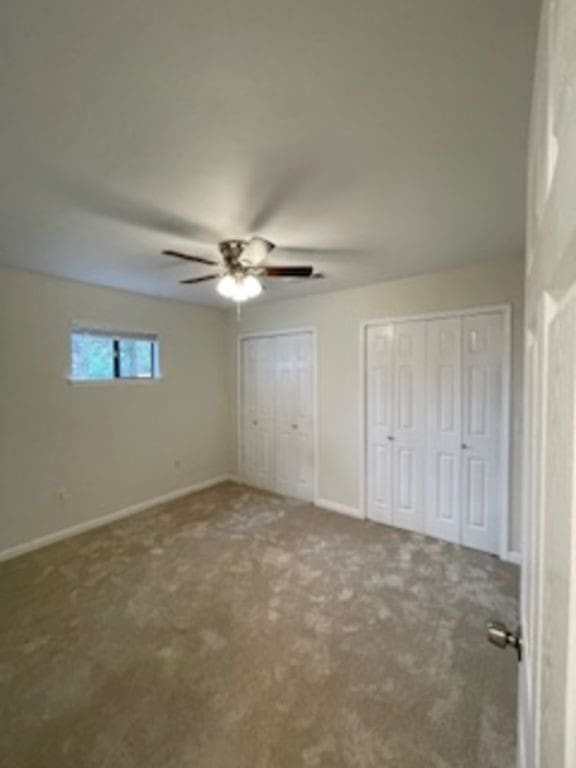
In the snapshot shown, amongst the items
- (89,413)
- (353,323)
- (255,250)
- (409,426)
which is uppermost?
(255,250)

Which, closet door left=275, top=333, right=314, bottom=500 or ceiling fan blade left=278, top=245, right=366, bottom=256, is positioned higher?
ceiling fan blade left=278, top=245, right=366, bottom=256

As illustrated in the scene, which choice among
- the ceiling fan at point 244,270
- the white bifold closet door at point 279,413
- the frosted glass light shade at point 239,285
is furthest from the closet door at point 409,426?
the frosted glass light shade at point 239,285

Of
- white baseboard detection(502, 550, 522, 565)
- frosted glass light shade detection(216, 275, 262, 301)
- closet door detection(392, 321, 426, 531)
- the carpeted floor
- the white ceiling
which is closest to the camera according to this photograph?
the white ceiling

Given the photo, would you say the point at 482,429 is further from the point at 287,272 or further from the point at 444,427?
the point at 287,272

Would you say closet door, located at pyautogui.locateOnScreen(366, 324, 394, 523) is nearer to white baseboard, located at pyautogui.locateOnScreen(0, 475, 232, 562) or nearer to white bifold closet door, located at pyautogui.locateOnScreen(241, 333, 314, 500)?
white bifold closet door, located at pyautogui.locateOnScreen(241, 333, 314, 500)

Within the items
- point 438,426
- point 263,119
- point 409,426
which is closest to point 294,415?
point 409,426

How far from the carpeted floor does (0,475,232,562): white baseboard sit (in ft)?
0.41

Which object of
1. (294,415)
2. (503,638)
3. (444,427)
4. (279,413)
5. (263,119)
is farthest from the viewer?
(279,413)

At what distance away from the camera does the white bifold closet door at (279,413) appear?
4.36 meters

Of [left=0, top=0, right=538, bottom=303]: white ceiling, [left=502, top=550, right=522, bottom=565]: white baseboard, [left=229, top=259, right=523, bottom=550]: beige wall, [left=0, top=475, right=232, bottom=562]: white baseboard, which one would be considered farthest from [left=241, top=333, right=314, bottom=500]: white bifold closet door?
[left=0, top=0, right=538, bottom=303]: white ceiling

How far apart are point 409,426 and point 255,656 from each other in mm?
2251

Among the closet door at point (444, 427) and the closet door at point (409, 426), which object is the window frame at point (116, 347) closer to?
the closet door at point (409, 426)

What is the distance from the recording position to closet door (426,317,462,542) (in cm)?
323

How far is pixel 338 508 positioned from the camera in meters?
4.04
